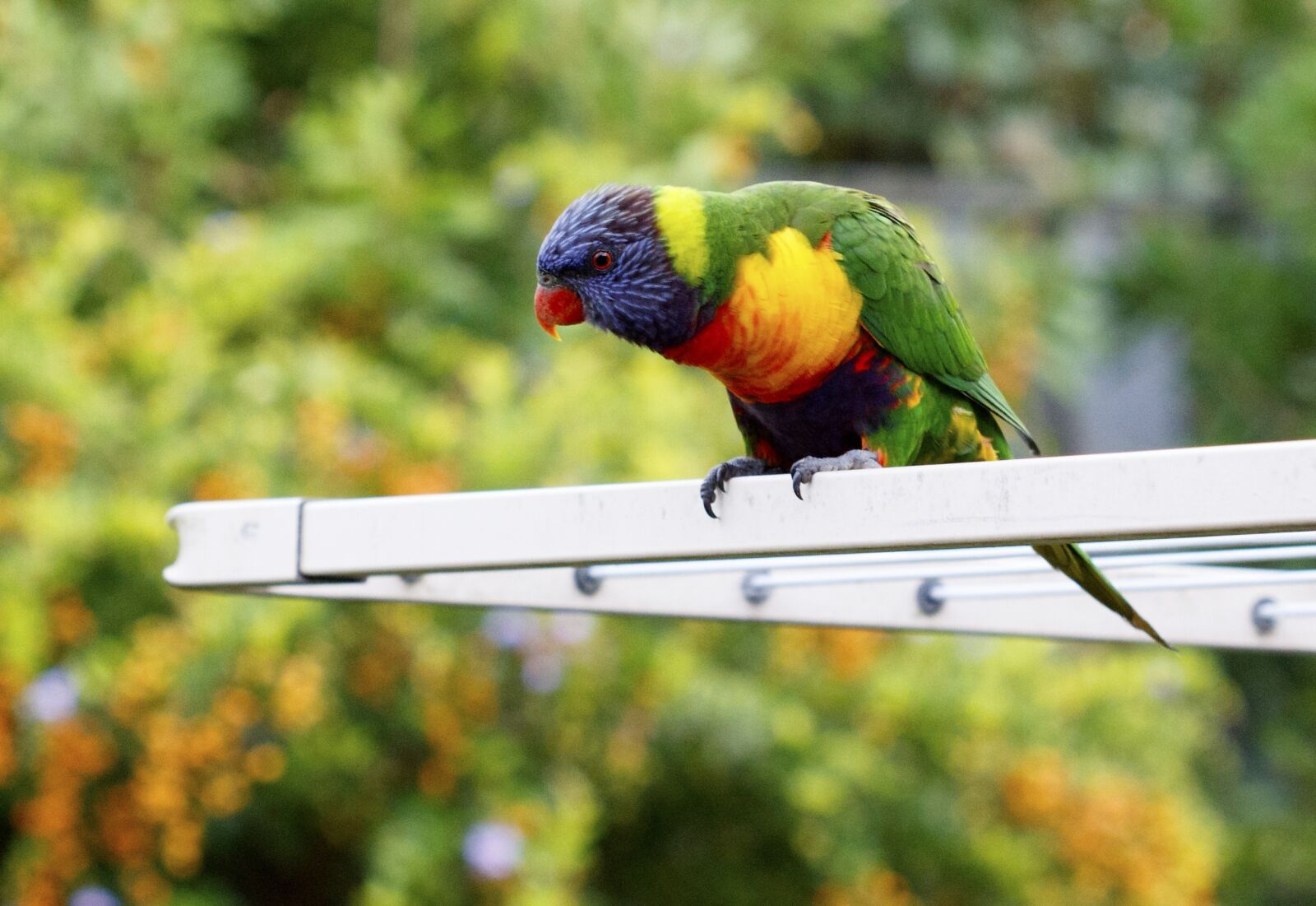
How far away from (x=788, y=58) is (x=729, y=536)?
94.2 inches

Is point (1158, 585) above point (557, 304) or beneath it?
beneath

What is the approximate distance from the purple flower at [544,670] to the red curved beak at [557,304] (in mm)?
845

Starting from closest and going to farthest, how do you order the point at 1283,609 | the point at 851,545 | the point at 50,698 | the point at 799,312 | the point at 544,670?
the point at 851,545
the point at 1283,609
the point at 799,312
the point at 50,698
the point at 544,670

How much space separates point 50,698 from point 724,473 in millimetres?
1069

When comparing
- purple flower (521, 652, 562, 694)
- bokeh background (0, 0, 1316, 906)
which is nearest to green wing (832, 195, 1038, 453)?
bokeh background (0, 0, 1316, 906)

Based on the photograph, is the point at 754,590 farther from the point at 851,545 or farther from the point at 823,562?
the point at 851,545

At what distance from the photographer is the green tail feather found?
0.99m

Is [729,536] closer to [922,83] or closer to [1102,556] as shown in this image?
[1102,556]

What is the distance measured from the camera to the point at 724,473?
1010 mm

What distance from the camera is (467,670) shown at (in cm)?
186

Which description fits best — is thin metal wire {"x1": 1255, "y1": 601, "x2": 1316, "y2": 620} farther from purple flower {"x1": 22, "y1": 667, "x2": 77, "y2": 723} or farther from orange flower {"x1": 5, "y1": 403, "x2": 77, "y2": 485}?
orange flower {"x1": 5, "y1": 403, "x2": 77, "y2": 485}

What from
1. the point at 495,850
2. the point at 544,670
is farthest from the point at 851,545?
the point at 544,670

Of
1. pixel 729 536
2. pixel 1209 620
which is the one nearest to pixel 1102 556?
pixel 1209 620

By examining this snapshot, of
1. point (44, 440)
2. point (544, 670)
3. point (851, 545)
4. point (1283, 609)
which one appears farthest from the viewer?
point (544, 670)
